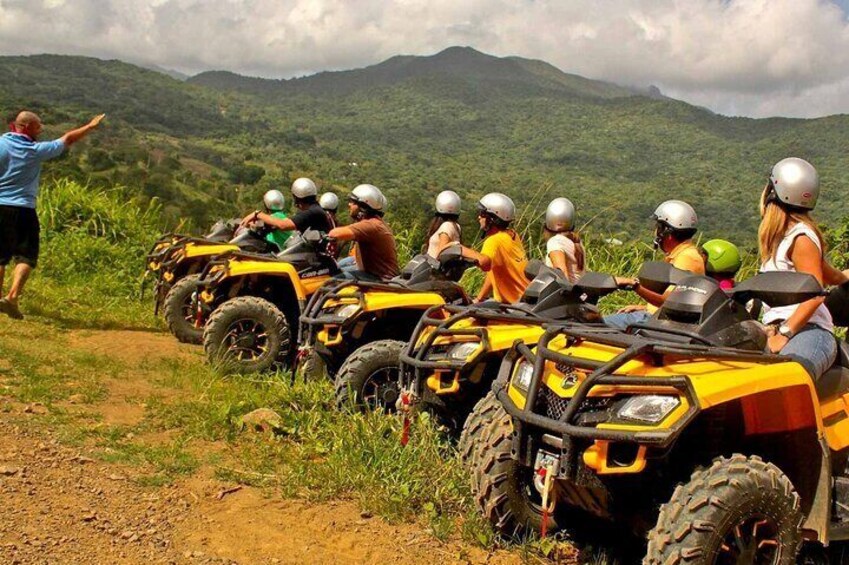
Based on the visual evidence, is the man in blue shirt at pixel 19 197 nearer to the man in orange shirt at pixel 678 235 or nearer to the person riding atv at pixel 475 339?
the person riding atv at pixel 475 339

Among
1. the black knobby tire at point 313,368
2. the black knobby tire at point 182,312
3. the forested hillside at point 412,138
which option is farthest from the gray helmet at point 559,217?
the forested hillside at point 412,138

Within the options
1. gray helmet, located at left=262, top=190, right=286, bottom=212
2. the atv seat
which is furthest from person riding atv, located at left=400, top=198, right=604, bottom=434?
gray helmet, located at left=262, top=190, right=286, bottom=212

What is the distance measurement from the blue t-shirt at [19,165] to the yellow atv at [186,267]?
1513 mm

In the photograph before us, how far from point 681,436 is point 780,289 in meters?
0.69

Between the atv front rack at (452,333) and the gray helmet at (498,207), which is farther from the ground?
the gray helmet at (498,207)

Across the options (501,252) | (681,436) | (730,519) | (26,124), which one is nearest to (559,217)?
(501,252)

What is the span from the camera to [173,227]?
48.8ft

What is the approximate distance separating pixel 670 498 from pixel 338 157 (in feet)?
303

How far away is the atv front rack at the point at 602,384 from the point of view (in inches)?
120

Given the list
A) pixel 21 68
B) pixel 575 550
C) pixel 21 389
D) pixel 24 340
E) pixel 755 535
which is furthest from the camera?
pixel 21 68

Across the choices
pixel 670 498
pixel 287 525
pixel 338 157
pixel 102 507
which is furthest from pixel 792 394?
pixel 338 157

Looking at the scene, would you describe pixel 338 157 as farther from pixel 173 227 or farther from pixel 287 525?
pixel 287 525

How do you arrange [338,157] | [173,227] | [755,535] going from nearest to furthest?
[755,535] → [173,227] → [338,157]

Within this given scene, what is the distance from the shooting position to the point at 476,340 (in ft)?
15.2
